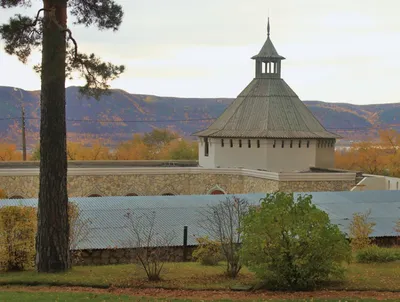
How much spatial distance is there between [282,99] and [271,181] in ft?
19.4

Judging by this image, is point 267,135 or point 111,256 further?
point 267,135

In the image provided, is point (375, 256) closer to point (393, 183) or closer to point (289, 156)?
point (393, 183)

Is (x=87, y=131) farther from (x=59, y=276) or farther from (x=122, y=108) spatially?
(x=59, y=276)

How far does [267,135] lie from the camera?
2528cm

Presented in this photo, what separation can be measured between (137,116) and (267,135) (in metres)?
73.0

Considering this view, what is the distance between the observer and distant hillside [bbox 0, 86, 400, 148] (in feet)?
282

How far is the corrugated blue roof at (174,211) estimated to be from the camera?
15.2 metres

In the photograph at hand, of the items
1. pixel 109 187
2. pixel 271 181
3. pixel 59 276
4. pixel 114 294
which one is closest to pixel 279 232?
pixel 114 294

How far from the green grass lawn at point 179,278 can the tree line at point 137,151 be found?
32.0 meters

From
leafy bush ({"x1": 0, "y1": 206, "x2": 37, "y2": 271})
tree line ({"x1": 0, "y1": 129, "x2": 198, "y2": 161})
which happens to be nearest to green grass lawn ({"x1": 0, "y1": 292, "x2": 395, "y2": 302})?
leafy bush ({"x1": 0, "y1": 206, "x2": 37, "y2": 271})

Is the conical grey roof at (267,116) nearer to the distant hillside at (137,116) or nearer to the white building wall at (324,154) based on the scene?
the white building wall at (324,154)

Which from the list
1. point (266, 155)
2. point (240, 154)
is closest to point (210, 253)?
point (266, 155)

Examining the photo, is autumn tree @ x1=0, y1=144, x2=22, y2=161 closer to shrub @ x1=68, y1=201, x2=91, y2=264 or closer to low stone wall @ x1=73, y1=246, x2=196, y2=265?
shrub @ x1=68, y1=201, x2=91, y2=264

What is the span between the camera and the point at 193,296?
31.7 ft
